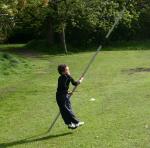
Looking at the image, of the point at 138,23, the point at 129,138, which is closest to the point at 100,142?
the point at 129,138

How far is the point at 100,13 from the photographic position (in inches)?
1506

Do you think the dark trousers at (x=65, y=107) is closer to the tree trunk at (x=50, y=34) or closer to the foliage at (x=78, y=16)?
the foliage at (x=78, y=16)

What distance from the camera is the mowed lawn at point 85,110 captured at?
33.1 feet

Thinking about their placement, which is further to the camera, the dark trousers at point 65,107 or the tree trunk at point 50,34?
the tree trunk at point 50,34

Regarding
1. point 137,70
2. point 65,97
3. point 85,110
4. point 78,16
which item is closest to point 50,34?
point 78,16

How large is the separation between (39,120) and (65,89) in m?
1.84

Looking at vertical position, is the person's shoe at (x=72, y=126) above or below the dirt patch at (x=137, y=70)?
above

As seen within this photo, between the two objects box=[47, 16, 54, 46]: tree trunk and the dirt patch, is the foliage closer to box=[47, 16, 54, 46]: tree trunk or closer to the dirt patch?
box=[47, 16, 54, 46]: tree trunk

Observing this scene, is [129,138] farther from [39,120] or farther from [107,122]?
[39,120]

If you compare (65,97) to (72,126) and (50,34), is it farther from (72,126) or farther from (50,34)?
(50,34)

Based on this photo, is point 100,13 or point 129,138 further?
point 100,13

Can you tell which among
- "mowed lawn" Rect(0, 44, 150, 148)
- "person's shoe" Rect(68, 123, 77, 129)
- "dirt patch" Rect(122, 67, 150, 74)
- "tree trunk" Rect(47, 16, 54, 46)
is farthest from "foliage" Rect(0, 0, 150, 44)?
"person's shoe" Rect(68, 123, 77, 129)

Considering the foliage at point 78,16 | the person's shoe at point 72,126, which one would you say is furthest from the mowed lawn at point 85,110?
the foliage at point 78,16

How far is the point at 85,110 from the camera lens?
1323 cm
